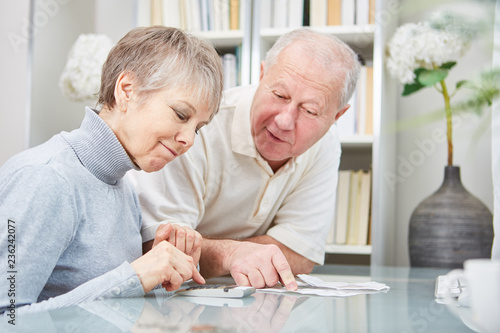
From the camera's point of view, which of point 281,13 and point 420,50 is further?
point 281,13

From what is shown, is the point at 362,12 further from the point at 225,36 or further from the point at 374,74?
the point at 225,36

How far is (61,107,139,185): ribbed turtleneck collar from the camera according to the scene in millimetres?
1014

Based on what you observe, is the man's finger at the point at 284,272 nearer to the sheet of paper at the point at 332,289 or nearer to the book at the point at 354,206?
the sheet of paper at the point at 332,289

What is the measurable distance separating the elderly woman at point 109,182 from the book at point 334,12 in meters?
1.39

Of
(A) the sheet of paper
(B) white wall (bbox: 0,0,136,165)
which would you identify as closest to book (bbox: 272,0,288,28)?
(B) white wall (bbox: 0,0,136,165)

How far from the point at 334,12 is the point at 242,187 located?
1082 millimetres

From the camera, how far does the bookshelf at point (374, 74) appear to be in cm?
230

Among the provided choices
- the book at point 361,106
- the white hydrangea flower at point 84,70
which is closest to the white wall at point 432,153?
the book at point 361,106

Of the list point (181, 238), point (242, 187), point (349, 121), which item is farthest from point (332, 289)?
point (349, 121)

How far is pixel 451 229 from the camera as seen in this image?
7.23ft

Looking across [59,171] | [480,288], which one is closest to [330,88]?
[59,171]

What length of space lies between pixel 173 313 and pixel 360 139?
5.49 feet

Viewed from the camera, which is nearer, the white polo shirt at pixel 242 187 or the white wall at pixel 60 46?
the white polo shirt at pixel 242 187

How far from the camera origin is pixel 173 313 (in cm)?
79
